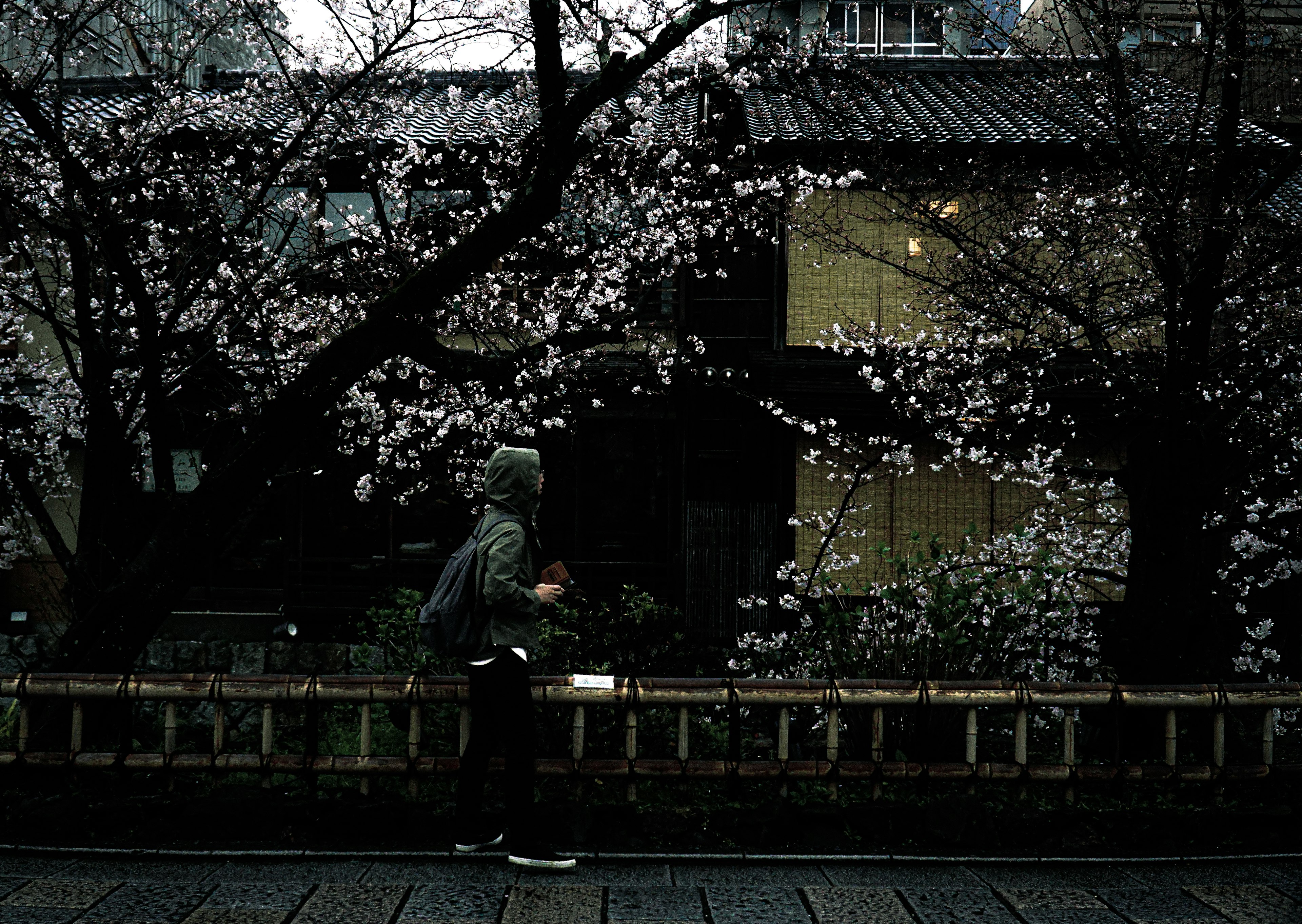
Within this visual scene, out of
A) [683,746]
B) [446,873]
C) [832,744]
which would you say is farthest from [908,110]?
[446,873]

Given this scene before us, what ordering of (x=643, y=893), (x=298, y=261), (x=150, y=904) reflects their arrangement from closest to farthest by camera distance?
(x=150, y=904)
(x=643, y=893)
(x=298, y=261)

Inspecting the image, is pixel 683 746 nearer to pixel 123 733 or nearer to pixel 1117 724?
pixel 1117 724

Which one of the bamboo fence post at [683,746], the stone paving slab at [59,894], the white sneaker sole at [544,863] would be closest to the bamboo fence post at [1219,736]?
the bamboo fence post at [683,746]

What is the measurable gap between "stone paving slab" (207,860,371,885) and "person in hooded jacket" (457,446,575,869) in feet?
1.90

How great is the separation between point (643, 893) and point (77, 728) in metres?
3.63

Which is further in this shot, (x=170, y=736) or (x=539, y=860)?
(x=170, y=736)

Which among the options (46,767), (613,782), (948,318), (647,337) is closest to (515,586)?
(613,782)

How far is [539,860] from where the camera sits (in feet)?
15.4

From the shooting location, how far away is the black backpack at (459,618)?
4809 mm

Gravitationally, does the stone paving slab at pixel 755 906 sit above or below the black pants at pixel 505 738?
below

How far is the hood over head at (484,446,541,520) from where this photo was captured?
195 inches

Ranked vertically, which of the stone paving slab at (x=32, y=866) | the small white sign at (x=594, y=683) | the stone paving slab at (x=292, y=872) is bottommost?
the stone paving slab at (x=32, y=866)

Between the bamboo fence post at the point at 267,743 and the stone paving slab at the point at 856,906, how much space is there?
10.5 feet

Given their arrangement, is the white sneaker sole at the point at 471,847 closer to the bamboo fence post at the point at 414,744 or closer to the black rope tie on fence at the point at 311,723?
the bamboo fence post at the point at 414,744
